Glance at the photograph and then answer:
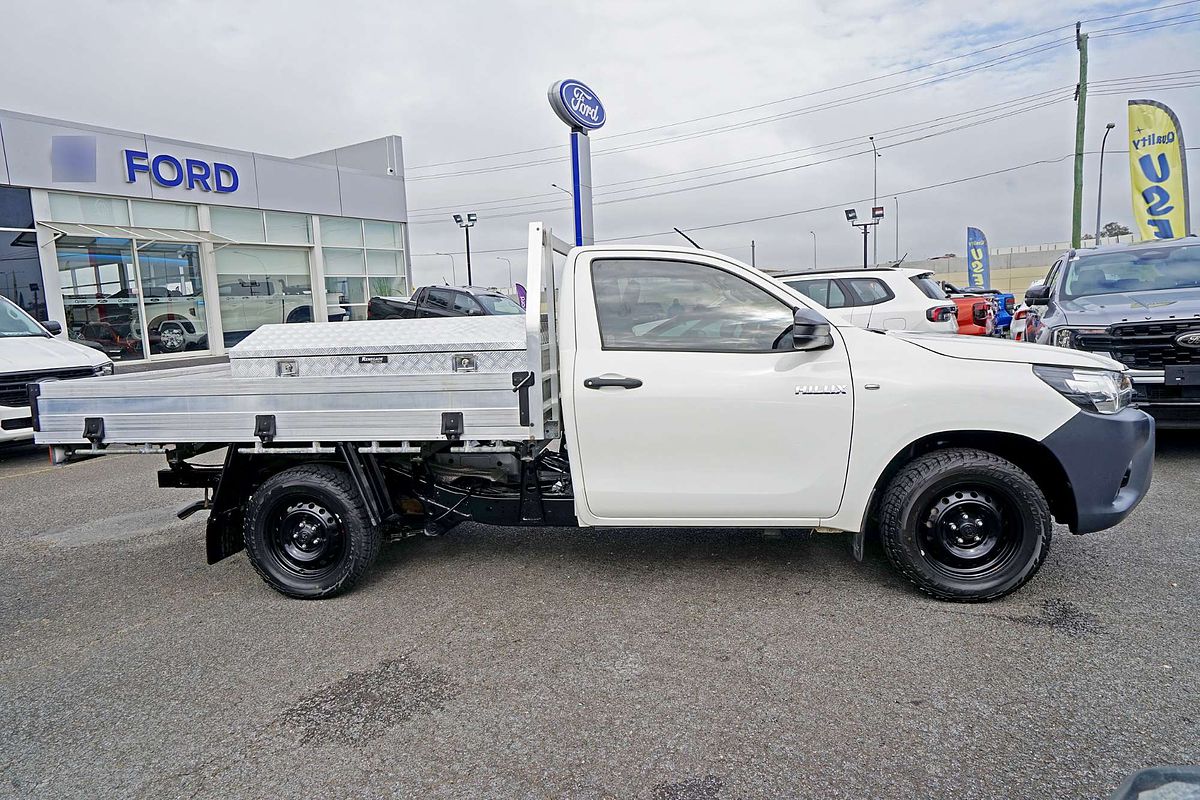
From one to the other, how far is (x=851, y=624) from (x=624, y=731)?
1.41 metres

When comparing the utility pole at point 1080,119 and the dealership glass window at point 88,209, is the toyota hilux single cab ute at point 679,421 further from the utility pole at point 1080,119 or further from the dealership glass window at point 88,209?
the utility pole at point 1080,119

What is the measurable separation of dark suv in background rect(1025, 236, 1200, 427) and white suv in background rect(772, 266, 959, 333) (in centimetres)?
130

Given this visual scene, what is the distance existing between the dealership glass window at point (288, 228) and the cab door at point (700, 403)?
2032cm

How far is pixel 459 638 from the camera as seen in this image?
3.70 m

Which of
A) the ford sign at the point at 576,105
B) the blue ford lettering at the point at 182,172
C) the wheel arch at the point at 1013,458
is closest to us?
the wheel arch at the point at 1013,458

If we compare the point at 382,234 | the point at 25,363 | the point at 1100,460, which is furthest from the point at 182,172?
the point at 1100,460

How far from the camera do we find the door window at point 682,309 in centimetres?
394

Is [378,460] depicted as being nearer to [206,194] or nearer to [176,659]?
[176,659]

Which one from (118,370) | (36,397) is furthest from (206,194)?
(36,397)

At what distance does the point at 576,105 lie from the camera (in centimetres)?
1219

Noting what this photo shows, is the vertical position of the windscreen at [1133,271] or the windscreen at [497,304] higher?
the windscreen at [497,304]

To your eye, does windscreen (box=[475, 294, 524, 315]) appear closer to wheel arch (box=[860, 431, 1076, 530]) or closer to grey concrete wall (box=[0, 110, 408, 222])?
grey concrete wall (box=[0, 110, 408, 222])

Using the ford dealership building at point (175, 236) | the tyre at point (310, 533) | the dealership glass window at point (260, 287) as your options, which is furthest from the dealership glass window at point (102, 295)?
the tyre at point (310, 533)

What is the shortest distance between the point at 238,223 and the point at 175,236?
7.23ft
